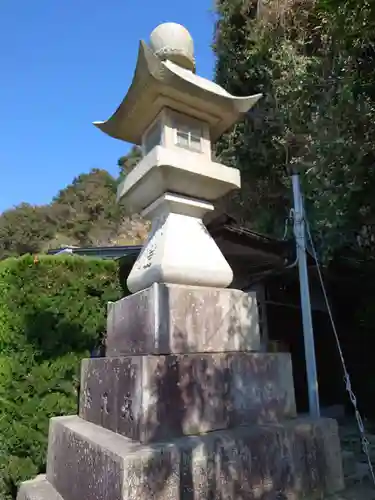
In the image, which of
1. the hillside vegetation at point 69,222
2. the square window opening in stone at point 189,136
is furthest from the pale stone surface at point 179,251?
the hillside vegetation at point 69,222

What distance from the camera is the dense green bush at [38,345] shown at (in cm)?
423

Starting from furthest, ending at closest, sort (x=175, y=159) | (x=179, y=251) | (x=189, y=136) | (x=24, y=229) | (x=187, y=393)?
1. (x=24, y=229)
2. (x=189, y=136)
3. (x=175, y=159)
4. (x=179, y=251)
5. (x=187, y=393)

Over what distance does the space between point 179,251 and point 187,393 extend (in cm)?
110

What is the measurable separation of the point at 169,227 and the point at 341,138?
2.42 meters

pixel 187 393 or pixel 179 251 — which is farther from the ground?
pixel 179 251

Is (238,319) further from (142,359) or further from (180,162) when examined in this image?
(180,162)

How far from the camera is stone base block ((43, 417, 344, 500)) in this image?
223 cm

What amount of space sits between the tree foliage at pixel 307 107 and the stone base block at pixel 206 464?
8.88ft

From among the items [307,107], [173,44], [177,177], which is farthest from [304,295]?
[173,44]

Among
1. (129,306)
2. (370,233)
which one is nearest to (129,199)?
(129,306)

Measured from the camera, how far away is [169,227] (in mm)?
Result: 3271

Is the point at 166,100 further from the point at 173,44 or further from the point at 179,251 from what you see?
the point at 179,251

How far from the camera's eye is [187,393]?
265 cm

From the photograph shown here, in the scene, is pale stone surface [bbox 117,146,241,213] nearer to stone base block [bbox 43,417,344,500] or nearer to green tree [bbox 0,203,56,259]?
stone base block [bbox 43,417,344,500]
